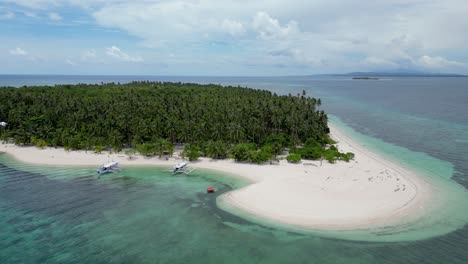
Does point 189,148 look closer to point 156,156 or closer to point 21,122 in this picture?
point 156,156

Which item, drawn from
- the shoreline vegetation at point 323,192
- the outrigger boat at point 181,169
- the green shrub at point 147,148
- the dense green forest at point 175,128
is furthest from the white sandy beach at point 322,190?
the dense green forest at point 175,128

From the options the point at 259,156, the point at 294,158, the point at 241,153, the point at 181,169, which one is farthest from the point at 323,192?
the point at 181,169

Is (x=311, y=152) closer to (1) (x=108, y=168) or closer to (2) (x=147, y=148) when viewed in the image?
(2) (x=147, y=148)

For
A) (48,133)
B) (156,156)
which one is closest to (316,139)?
(156,156)

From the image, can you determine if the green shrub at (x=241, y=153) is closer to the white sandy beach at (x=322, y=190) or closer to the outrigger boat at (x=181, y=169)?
the white sandy beach at (x=322, y=190)

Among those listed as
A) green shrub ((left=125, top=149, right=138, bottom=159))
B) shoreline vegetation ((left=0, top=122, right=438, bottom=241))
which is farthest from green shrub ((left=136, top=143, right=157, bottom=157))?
shoreline vegetation ((left=0, top=122, right=438, bottom=241))
